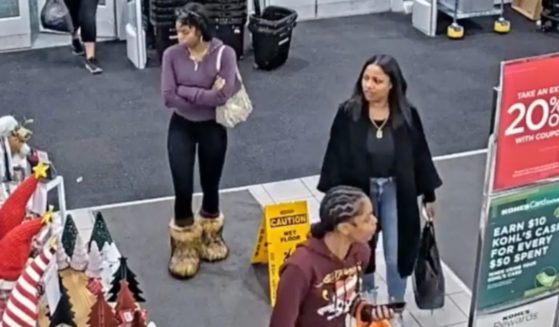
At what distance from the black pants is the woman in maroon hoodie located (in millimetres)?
1782

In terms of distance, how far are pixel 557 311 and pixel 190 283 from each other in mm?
2140

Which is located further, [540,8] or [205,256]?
[540,8]

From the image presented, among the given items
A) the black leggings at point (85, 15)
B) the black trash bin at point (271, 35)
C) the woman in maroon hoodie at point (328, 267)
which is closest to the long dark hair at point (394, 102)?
the woman in maroon hoodie at point (328, 267)

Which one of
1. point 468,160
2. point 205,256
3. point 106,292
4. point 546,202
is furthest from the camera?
point 468,160

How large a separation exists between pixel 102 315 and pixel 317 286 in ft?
3.62

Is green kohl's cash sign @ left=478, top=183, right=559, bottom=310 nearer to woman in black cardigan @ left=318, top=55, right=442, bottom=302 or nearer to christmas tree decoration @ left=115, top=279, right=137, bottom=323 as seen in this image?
woman in black cardigan @ left=318, top=55, right=442, bottom=302

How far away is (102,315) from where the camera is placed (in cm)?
486

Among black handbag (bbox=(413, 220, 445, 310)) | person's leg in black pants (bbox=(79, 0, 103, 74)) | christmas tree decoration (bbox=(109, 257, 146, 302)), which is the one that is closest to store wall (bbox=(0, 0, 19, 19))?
person's leg in black pants (bbox=(79, 0, 103, 74))

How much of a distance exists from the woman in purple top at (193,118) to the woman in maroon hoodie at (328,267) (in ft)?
5.67

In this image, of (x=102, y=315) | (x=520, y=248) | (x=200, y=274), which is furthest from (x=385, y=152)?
(x=200, y=274)

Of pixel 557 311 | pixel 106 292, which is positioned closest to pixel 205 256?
pixel 106 292

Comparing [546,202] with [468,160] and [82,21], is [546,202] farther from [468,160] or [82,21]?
[82,21]

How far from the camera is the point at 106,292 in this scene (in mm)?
5566

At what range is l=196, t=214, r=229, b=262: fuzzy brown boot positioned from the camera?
6.44 meters
